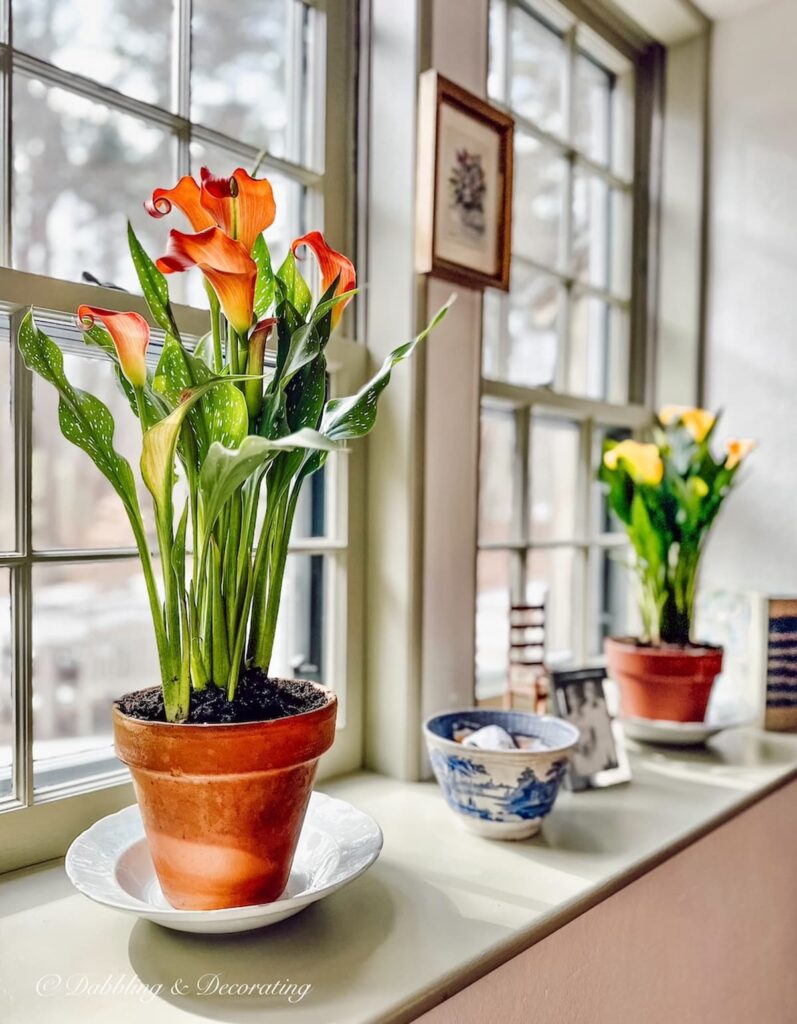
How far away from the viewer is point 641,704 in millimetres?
1511

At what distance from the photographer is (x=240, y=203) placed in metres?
0.71

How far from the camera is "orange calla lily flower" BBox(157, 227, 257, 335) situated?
0.67 m

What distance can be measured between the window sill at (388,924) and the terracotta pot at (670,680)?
0.28 metres

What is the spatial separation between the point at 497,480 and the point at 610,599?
0.51m

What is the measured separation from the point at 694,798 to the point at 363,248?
97 centimetres

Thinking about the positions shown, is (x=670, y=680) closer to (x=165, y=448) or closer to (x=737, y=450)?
(x=737, y=450)

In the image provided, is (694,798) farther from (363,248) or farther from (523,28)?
(523,28)

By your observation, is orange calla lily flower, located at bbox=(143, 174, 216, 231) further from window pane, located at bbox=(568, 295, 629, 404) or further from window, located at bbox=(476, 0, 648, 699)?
window pane, located at bbox=(568, 295, 629, 404)

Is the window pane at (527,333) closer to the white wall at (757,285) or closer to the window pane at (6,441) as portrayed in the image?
the white wall at (757,285)

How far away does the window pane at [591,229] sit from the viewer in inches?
73.8

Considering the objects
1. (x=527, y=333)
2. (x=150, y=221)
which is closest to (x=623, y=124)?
(x=527, y=333)

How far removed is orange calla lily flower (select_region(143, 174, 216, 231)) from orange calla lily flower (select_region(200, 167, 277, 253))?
1cm

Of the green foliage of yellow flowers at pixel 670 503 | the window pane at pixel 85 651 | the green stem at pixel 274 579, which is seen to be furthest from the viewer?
the window pane at pixel 85 651

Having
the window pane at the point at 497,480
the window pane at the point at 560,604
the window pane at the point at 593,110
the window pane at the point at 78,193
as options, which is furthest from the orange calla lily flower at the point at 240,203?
the window pane at the point at 78,193
